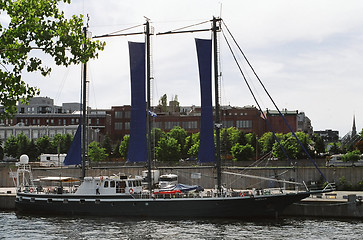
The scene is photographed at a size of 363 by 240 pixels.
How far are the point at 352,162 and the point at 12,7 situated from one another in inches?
2429

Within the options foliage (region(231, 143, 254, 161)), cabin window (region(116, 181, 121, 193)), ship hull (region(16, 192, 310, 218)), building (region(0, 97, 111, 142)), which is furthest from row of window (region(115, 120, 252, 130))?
ship hull (region(16, 192, 310, 218))

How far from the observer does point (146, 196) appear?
174ft

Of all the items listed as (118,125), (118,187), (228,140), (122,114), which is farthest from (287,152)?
(118,125)

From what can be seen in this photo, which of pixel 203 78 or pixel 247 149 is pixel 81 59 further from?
pixel 247 149

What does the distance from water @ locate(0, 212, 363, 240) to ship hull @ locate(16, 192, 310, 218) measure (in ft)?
5.51

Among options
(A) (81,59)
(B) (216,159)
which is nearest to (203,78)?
(B) (216,159)

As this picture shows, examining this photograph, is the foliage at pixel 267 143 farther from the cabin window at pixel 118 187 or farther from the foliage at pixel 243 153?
the cabin window at pixel 118 187

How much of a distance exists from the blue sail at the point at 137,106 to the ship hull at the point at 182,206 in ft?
19.9

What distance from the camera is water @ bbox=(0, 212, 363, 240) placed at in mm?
40500

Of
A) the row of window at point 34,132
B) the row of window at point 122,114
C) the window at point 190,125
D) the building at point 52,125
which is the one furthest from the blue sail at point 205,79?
the row of window at point 34,132

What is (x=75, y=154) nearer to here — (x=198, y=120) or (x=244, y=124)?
(x=244, y=124)

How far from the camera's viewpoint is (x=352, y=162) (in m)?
73.4

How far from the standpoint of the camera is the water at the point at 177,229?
1594 inches

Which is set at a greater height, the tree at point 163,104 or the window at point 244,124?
the tree at point 163,104
